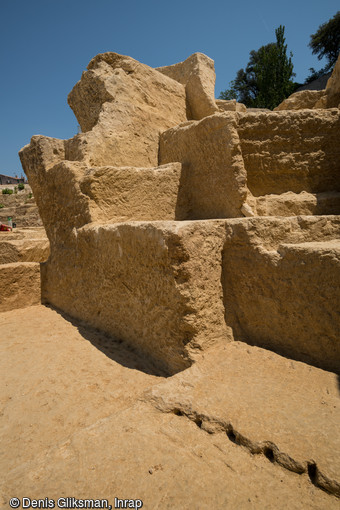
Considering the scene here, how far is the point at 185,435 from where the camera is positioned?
53.7 inches

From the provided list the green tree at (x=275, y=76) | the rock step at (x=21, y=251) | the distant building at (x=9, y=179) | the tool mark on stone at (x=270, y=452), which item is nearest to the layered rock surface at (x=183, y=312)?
the tool mark on stone at (x=270, y=452)

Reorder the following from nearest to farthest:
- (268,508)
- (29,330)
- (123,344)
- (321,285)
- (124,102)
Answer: (268,508), (321,285), (123,344), (29,330), (124,102)

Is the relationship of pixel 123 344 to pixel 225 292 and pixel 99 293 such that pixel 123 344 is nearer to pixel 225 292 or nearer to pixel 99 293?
pixel 99 293

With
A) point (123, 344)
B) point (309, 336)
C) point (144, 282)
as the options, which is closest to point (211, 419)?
point (309, 336)

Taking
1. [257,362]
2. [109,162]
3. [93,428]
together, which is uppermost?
[109,162]

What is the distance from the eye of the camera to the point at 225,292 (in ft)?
6.95

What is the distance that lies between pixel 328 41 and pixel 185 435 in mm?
29238

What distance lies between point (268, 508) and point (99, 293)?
2.10 meters

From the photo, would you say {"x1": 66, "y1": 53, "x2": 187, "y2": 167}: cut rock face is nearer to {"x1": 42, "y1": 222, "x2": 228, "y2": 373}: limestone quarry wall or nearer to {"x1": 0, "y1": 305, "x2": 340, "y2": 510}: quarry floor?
{"x1": 42, "y1": 222, "x2": 228, "y2": 373}: limestone quarry wall

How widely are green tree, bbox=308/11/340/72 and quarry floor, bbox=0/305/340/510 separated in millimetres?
27508

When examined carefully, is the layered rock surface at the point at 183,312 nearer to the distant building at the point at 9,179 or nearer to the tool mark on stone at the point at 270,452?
the tool mark on stone at the point at 270,452

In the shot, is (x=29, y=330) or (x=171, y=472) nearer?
(x=171, y=472)

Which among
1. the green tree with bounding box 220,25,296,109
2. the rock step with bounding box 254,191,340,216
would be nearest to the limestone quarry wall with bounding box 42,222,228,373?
the rock step with bounding box 254,191,340,216

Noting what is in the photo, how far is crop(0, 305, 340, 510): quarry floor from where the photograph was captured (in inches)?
43.2
